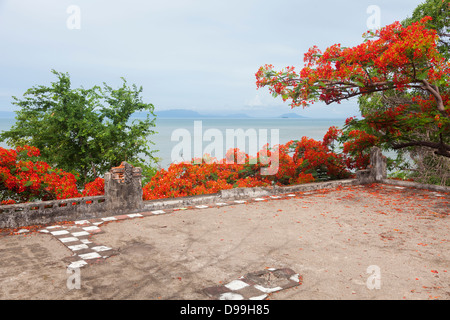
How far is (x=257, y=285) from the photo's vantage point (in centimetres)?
438

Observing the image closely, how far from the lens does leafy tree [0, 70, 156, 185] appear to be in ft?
50.5

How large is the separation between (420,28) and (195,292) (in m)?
9.39

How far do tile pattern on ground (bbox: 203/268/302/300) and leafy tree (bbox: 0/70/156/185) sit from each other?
11.9 metres

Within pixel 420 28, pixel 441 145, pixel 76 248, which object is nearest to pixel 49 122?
pixel 76 248

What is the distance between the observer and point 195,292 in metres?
4.18

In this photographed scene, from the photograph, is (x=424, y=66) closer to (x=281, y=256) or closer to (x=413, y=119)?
(x=413, y=119)

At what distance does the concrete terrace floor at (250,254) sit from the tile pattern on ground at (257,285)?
0.11 metres

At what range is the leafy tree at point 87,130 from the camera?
50.5 ft

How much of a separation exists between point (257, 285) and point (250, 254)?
3.83 feet

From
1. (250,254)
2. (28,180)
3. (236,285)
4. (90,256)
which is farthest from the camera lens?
(28,180)

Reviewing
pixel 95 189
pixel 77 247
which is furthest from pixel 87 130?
pixel 77 247

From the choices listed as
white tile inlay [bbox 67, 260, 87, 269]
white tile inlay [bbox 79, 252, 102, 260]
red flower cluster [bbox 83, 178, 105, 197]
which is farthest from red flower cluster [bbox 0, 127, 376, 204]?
white tile inlay [bbox 67, 260, 87, 269]

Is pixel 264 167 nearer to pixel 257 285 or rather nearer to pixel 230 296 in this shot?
pixel 257 285
